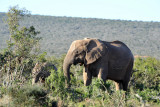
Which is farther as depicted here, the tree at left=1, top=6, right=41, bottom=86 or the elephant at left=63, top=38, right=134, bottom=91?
the tree at left=1, top=6, right=41, bottom=86

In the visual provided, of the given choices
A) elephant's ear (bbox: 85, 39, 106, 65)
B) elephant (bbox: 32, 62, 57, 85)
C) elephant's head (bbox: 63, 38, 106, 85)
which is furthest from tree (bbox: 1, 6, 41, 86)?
elephant's ear (bbox: 85, 39, 106, 65)

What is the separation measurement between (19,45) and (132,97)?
22.9 feet

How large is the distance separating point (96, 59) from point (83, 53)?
0.48m

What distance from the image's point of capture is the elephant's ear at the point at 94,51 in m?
10.8

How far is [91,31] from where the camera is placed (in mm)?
71625

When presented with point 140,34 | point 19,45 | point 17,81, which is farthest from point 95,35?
point 17,81

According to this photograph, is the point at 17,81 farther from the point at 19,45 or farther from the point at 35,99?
the point at 19,45

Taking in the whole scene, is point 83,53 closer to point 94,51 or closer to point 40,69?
point 94,51

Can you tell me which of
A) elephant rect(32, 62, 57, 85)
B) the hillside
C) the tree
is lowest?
the hillside

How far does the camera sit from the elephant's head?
10720 millimetres

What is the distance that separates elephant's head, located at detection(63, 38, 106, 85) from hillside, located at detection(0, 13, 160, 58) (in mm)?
41830

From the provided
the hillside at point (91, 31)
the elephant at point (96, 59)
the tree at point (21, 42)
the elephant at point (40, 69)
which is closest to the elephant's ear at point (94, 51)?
the elephant at point (96, 59)

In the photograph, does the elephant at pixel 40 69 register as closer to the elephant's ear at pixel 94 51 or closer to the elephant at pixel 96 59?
the elephant at pixel 96 59

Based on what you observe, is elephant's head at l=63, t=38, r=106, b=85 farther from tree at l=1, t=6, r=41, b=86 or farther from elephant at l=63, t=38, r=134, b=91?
tree at l=1, t=6, r=41, b=86
